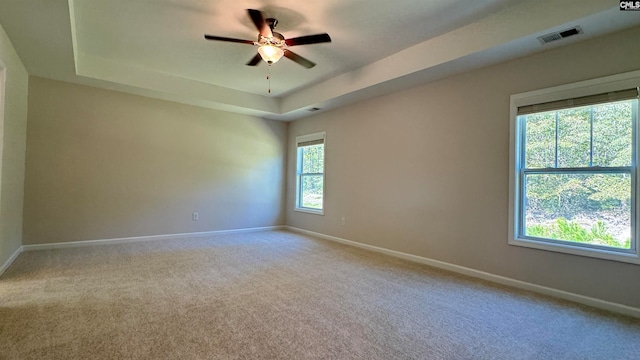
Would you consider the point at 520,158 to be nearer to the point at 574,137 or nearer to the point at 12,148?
the point at 574,137

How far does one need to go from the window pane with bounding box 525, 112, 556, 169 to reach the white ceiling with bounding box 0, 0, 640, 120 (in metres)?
0.72

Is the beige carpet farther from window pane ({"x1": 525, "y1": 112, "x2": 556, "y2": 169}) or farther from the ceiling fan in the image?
the ceiling fan

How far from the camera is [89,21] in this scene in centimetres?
332

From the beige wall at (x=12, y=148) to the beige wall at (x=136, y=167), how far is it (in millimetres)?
285

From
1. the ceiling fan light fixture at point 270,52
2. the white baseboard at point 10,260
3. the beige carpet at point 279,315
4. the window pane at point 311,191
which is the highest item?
the ceiling fan light fixture at point 270,52

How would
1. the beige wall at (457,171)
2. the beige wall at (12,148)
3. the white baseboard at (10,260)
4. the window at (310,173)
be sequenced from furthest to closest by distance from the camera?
the window at (310,173)
the white baseboard at (10,260)
the beige wall at (12,148)
the beige wall at (457,171)

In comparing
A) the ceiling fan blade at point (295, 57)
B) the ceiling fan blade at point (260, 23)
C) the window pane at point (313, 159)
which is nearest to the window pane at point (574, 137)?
the ceiling fan blade at point (295, 57)

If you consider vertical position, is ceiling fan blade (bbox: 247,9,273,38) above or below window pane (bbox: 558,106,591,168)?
above

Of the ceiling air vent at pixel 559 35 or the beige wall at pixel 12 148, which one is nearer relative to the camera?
the ceiling air vent at pixel 559 35

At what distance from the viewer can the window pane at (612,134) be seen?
2.76m

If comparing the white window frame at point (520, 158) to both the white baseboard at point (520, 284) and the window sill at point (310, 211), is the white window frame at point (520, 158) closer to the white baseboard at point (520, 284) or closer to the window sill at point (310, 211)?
the white baseboard at point (520, 284)

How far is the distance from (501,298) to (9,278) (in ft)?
16.6

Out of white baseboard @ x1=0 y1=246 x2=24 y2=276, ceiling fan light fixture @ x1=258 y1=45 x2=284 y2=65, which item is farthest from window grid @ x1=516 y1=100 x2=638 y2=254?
white baseboard @ x1=0 y1=246 x2=24 y2=276

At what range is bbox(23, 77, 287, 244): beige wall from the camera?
4.54 metres
